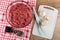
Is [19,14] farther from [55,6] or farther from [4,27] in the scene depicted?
[55,6]

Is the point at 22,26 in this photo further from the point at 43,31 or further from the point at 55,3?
the point at 55,3

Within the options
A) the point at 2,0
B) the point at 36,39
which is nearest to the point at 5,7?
the point at 2,0

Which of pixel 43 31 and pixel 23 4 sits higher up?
pixel 23 4

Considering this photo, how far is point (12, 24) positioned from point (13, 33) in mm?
54

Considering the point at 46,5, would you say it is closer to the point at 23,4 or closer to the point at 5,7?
the point at 23,4

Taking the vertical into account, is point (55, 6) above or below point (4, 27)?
above

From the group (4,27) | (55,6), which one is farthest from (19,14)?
(55,6)

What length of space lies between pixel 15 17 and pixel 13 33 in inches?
3.8

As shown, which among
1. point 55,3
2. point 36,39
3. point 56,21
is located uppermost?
point 55,3

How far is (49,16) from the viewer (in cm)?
100

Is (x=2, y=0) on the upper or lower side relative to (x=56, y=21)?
upper

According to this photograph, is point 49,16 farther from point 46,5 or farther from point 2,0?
point 2,0

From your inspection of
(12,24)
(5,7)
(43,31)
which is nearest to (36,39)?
(43,31)

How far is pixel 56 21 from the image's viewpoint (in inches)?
39.5
